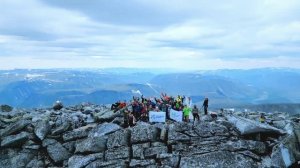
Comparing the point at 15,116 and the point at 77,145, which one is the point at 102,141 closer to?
the point at 77,145

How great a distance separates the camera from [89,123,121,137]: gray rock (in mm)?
43594

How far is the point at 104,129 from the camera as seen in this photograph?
43.9m

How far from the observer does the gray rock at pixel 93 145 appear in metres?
42.7

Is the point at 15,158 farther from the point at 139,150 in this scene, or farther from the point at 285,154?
the point at 285,154

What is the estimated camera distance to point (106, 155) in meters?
41.9

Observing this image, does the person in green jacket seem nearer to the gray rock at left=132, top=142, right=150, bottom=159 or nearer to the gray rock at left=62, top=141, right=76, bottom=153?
the gray rock at left=132, top=142, right=150, bottom=159

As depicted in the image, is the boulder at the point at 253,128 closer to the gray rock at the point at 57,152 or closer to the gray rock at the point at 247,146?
the gray rock at the point at 247,146

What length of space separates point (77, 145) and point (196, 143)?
13.9m

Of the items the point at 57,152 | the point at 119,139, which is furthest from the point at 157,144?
the point at 57,152

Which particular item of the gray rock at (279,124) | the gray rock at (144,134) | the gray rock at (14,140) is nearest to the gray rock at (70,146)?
the gray rock at (14,140)

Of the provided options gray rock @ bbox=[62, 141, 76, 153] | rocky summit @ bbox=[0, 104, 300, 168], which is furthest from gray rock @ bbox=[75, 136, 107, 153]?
gray rock @ bbox=[62, 141, 76, 153]

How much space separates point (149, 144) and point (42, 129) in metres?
13.9

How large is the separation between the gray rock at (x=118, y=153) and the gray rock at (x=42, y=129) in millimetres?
8837

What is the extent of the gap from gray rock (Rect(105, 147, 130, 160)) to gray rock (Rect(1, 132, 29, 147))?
10.8 meters
